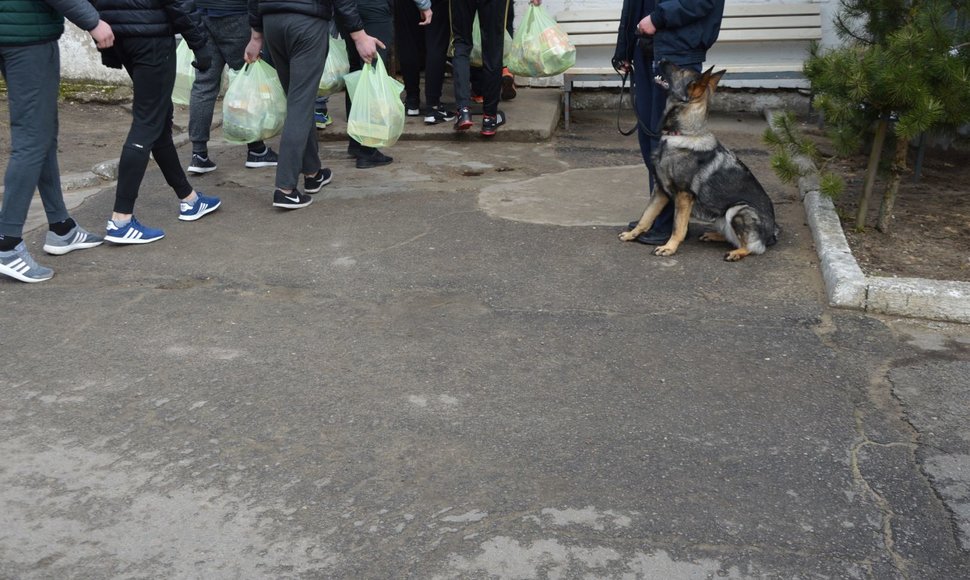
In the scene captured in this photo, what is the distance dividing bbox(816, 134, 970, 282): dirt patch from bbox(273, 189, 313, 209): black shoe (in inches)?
139

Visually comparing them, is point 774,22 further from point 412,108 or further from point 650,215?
point 650,215

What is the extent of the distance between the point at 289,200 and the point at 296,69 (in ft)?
2.82

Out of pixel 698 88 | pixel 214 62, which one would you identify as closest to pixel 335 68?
pixel 214 62

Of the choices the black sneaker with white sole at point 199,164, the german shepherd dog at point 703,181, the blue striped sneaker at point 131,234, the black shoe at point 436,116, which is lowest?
the black sneaker with white sole at point 199,164

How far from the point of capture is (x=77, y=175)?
6.92 m

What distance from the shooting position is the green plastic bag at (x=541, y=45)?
7.80 meters

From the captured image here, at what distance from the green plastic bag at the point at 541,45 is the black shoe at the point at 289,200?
273cm

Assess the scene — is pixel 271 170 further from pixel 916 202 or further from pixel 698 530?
→ pixel 698 530

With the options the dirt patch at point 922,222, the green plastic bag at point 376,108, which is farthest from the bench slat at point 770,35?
the green plastic bag at point 376,108

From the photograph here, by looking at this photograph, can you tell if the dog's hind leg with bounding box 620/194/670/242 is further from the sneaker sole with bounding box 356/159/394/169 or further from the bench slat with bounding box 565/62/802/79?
the bench slat with bounding box 565/62/802/79

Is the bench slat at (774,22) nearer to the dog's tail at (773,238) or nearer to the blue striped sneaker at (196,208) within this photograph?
the dog's tail at (773,238)

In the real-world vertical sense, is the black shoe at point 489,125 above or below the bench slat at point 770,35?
below

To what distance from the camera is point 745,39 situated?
8969 millimetres

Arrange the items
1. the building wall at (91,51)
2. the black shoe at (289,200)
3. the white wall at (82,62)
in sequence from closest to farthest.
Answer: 1. the black shoe at (289,200)
2. the building wall at (91,51)
3. the white wall at (82,62)
